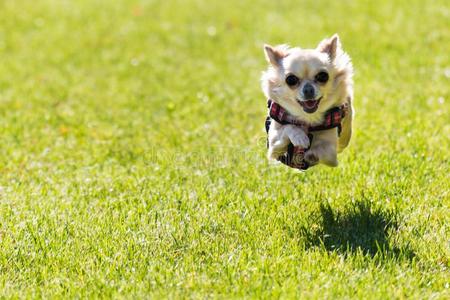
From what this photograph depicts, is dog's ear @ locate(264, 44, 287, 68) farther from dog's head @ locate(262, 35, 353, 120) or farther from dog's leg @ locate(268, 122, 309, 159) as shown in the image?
dog's leg @ locate(268, 122, 309, 159)

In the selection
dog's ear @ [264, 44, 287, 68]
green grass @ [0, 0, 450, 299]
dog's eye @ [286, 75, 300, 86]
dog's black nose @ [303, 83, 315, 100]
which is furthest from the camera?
dog's ear @ [264, 44, 287, 68]

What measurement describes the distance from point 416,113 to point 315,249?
3628mm

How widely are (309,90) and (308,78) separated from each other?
0.14 m

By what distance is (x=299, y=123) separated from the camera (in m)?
5.45

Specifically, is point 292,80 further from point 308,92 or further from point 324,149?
point 324,149

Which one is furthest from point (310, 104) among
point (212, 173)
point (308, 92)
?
point (212, 173)

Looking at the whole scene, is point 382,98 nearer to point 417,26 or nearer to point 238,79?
point 238,79

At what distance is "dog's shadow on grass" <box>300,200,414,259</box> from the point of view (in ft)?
16.4

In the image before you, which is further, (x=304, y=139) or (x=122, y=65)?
(x=122, y=65)

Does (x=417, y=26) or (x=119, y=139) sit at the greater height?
(x=417, y=26)

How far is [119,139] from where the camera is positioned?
834cm

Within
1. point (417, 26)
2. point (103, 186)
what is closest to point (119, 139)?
point (103, 186)

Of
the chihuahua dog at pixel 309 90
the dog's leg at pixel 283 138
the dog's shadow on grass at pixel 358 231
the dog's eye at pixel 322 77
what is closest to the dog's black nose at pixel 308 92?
the chihuahua dog at pixel 309 90

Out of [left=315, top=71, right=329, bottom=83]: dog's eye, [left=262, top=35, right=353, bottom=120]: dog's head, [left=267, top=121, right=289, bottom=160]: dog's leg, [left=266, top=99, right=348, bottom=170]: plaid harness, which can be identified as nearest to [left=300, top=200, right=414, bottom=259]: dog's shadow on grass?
[left=266, top=99, right=348, bottom=170]: plaid harness
